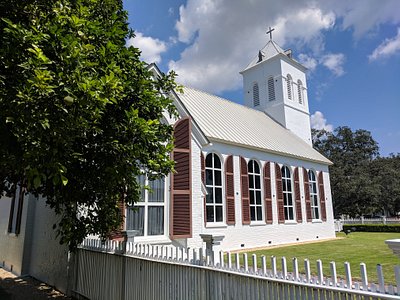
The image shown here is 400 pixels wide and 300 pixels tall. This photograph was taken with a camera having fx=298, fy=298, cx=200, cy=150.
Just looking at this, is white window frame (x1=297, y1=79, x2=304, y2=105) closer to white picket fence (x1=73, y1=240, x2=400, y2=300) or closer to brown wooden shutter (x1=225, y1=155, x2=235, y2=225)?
brown wooden shutter (x1=225, y1=155, x2=235, y2=225)

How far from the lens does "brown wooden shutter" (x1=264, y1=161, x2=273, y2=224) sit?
1886cm

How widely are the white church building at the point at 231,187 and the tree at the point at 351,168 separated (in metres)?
16.0

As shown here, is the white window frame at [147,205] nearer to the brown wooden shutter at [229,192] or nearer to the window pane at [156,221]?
the window pane at [156,221]

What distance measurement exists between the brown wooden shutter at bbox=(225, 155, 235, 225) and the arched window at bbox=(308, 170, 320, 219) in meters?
9.97

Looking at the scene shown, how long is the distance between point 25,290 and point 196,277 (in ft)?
22.4

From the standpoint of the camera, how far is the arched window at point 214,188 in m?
15.9

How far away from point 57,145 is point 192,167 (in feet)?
26.9

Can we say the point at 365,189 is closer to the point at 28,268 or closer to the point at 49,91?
the point at 28,268

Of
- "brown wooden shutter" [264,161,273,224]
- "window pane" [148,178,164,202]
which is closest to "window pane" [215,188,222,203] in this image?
"brown wooden shutter" [264,161,273,224]

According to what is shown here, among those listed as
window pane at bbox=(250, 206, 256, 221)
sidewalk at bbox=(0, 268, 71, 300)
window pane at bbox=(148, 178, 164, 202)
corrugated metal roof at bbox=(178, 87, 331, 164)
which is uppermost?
corrugated metal roof at bbox=(178, 87, 331, 164)

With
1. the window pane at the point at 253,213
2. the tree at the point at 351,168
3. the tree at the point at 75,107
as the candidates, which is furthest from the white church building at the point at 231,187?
the tree at the point at 351,168

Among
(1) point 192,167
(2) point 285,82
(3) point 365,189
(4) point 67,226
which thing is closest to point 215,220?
(1) point 192,167

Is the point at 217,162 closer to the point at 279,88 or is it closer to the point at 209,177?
the point at 209,177

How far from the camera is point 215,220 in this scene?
15992 mm
